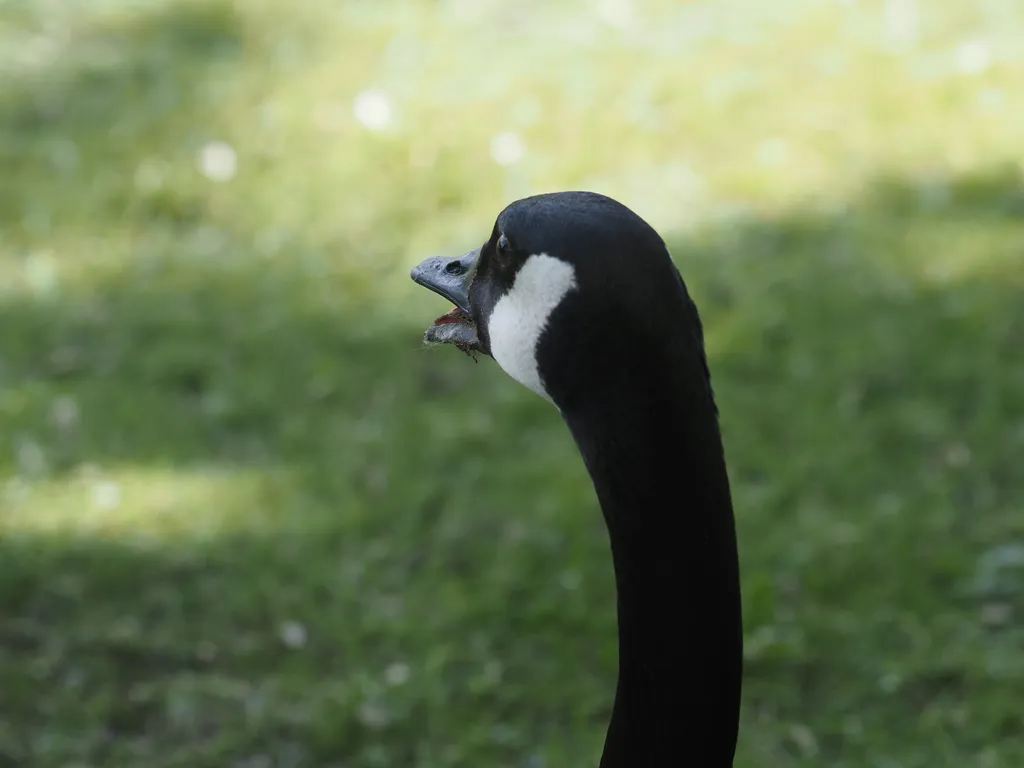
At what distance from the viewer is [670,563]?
1.63 meters

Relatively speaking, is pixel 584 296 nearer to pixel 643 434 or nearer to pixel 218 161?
pixel 643 434

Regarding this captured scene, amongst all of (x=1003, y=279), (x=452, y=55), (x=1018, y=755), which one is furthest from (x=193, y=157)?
(x=1018, y=755)

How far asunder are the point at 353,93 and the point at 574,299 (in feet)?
12.1

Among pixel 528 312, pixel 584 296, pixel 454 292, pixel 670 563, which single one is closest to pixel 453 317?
pixel 454 292

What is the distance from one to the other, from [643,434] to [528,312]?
225 millimetres

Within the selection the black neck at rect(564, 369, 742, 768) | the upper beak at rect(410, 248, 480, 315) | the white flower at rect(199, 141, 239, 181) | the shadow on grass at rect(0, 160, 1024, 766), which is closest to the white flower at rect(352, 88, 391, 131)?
the white flower at rect(199, 141, 239, 181)

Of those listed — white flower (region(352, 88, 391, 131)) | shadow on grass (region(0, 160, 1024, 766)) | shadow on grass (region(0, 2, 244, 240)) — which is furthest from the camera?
white flower (region(352, 88, 391, 131))

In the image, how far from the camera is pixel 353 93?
505cm

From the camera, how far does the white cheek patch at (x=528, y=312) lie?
161 centimetres

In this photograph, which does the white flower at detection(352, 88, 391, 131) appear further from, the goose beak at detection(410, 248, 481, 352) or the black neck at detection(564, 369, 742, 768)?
the black neck at detection(564, 369, 742, 768)

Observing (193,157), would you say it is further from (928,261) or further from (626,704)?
(626,704)

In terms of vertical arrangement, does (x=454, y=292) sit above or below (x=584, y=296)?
above

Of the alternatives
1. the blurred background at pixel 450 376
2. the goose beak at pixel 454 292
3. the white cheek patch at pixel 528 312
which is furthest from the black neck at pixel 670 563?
the blurred background at pixel 450 376

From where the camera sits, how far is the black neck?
5.20 ft
